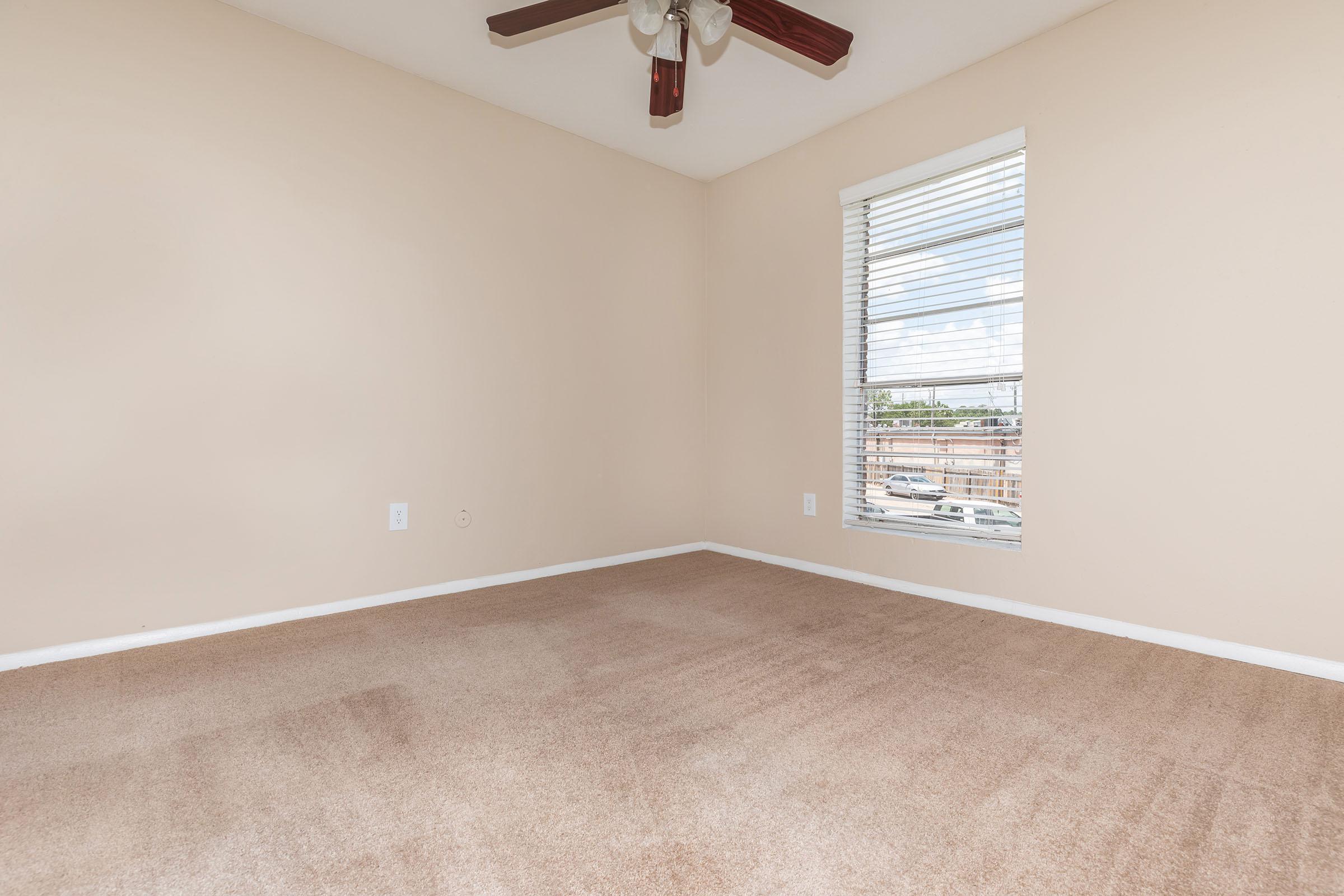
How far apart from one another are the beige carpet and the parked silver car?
71cm

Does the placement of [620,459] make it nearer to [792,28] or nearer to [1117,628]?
[792,28]

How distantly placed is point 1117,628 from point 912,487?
0.91m

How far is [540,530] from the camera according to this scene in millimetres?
3062

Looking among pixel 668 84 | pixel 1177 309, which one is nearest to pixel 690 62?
pixel 668 84

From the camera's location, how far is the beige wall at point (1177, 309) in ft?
5.95

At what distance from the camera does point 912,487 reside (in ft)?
9.20

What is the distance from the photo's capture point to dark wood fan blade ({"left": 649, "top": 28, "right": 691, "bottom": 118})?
6.70 ft

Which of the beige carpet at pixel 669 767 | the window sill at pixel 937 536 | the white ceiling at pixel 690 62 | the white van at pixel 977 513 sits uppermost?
the white ceiling at pixel 690 62

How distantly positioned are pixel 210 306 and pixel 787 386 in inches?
98.7

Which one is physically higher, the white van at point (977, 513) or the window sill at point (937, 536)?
the white van at point (977, 513)

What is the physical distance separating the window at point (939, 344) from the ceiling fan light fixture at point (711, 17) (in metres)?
1.25

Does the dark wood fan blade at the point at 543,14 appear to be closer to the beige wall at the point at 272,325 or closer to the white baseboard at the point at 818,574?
the beige wall at the point at 272,325

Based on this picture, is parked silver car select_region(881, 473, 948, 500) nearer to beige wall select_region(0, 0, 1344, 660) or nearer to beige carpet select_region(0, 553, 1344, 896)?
beige wall select_region(0, 0, 1344, 660)

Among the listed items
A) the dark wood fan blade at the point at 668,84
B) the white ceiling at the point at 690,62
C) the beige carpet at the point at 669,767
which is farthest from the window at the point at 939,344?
the dark wood fan blade at the point at 668,84
